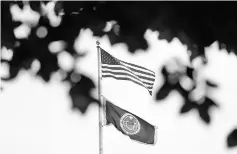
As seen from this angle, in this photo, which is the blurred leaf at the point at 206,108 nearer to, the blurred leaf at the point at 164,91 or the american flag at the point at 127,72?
the blurred leaf at the point at 164,91

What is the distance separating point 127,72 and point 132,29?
278 inches

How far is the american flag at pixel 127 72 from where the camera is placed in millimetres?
9500

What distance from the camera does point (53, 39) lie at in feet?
10.8

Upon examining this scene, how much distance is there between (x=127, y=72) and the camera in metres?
10.2

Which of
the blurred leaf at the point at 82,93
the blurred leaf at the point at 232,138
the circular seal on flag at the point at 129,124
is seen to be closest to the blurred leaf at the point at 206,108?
the blurred leaf at the point at 232,138

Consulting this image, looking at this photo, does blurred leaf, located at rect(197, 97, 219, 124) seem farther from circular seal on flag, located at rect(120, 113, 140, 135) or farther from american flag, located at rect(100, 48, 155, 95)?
circular seal on flag, located at rect(120, 113, 140, 135)

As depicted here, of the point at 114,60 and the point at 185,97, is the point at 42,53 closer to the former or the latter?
the point at 185,97

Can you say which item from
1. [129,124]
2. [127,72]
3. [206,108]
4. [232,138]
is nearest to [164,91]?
[206,108]

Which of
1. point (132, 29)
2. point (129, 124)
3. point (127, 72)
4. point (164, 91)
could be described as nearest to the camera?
point (132, 29)

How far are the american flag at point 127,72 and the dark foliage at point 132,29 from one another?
5.80 m

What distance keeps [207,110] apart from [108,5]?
1.13 m

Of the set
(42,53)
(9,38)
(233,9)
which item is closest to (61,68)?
(42,53)

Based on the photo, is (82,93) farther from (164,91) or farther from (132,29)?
(132,29)

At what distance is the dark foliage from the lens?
299 cm
